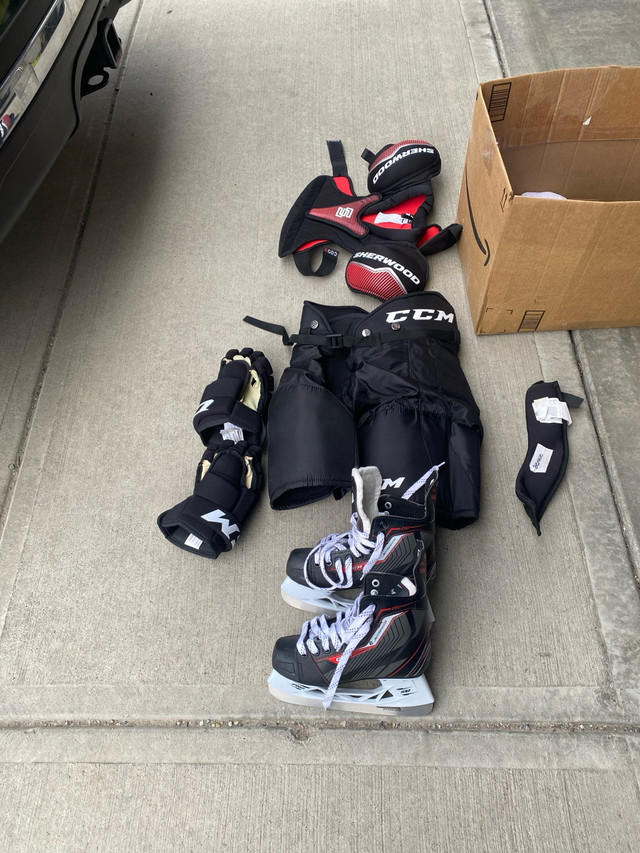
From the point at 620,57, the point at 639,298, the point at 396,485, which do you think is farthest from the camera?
the point at 620,57

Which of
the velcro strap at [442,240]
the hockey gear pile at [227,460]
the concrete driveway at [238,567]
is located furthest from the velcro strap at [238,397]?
the velcro strap at [442,240]

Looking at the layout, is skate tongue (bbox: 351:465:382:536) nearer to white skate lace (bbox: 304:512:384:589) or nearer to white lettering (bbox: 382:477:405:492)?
white skate lace (bbox: 304:512:384:589)

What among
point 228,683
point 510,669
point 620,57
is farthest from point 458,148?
point 228,683

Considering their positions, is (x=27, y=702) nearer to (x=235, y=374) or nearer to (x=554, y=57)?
(x=235, y=374)

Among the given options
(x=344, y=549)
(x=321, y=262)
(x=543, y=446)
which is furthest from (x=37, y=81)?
(x=543, y=446)

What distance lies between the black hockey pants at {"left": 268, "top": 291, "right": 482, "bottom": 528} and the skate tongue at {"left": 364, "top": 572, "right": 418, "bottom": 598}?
29 centimetres

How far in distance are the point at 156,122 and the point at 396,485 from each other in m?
2.22

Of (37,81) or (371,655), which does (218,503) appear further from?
(37,81)

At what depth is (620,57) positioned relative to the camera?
286 centimetres

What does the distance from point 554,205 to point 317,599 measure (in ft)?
4.15

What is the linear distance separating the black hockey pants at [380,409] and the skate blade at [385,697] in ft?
1.54

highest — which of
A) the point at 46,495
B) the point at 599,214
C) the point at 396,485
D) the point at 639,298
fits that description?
the point at 599,214

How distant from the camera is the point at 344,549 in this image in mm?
1654

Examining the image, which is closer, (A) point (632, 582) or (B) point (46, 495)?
(A) point (632, 582)
